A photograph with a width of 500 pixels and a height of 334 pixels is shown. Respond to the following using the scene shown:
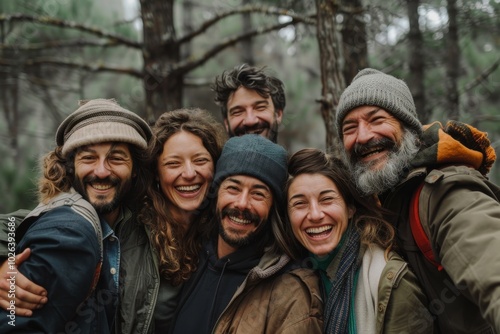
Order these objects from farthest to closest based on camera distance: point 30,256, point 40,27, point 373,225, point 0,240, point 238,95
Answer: point 40,27, point 238,95, point 373,225, point 0,240, point 30,256

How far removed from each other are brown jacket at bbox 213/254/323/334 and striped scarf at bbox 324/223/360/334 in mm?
62

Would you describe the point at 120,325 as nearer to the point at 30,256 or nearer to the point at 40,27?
the point at 30,256

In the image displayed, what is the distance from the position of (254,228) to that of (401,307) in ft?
3.56

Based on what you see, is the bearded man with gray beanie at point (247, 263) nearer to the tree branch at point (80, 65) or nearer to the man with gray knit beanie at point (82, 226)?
the man with gray knit beanie at point (82, 226)

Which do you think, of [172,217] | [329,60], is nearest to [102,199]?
[172,217]

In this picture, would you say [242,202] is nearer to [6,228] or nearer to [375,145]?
[375,145]

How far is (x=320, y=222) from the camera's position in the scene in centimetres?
299

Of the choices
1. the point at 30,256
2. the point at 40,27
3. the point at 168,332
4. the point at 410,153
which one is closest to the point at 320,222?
the point at 410,153

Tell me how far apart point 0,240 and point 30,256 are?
310 mm

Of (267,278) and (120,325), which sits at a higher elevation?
(267,278)

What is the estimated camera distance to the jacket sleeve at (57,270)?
8.21 feet

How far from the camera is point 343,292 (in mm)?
2863

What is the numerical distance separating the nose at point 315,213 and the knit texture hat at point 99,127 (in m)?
1.28

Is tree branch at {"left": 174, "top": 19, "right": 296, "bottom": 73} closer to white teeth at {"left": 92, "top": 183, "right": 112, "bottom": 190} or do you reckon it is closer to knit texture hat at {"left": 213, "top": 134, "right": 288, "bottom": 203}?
knit texture hat at {"left": 213, "top": 134, "right": 288, "bottom": 203}
